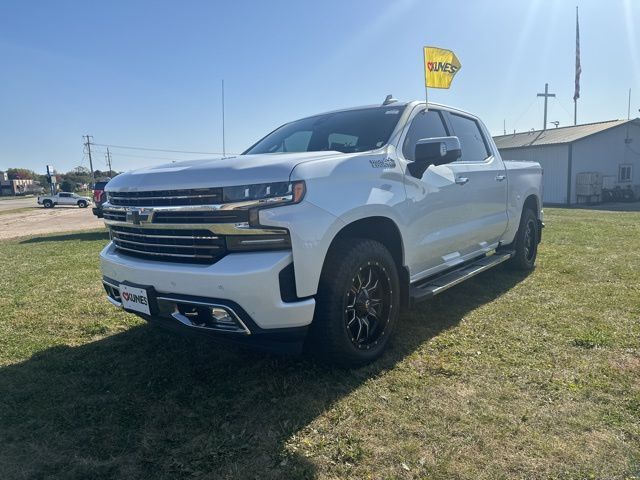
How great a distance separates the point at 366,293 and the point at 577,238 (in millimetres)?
7696

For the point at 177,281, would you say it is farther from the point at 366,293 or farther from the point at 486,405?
the point at 486,405

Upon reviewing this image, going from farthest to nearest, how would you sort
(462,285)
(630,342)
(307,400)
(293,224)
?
1. (462,285)
2. (630,342)
3. (307,400)
4. (293,224)

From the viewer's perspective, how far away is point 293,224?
106 inches

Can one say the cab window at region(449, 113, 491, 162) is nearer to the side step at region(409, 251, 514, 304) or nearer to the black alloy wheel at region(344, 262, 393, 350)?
the side step at region(409, 251, 514, 304)

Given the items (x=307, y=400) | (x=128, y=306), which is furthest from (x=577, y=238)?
(x=128, y=306)

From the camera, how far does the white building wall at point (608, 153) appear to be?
25.0 m

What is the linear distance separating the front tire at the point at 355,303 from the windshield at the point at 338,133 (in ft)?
3.02

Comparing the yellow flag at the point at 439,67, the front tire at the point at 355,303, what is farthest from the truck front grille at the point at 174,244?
the yellow flag at the point at 439,67

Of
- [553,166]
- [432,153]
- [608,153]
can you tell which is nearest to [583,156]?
[553,166]

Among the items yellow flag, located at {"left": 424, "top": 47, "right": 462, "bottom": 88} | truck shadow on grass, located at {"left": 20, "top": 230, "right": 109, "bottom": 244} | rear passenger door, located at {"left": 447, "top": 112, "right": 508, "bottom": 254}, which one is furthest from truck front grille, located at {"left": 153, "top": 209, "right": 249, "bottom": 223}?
truck shadow on grass, located at {"left": 20, "top": 230, "right": 109, "bottom": 244}

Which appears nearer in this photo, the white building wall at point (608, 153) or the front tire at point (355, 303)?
the front tire at point (355, 303)

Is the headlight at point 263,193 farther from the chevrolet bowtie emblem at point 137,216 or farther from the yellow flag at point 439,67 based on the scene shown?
the yellow flag at point 439,67

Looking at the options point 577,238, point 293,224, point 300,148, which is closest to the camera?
point 293,224

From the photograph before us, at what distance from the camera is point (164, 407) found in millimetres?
2883
